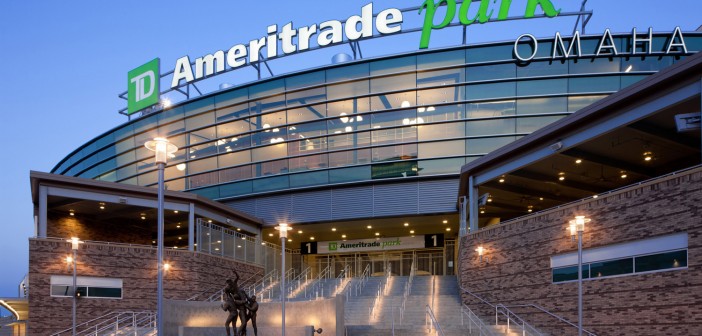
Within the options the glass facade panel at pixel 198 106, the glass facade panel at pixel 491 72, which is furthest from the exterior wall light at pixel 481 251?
the glass facade panel at pixel 198 106

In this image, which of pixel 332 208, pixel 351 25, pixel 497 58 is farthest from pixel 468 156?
pixel 351 25

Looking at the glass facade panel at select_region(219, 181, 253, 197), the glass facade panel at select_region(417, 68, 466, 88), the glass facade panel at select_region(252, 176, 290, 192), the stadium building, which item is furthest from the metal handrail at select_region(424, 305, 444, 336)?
the glass facade panel at select_region(219, 181, 253, 197)

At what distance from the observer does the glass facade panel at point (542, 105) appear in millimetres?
38188

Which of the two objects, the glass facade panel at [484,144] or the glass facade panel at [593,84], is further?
the glass facade panel at [484,144]

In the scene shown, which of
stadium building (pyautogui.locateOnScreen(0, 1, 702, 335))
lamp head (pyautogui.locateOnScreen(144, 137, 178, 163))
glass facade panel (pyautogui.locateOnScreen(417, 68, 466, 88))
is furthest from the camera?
glass facade panel (pyautogui.locateOnScreen(417, 68, 466, 88))

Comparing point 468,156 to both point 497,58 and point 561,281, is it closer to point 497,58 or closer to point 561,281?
point 497,58

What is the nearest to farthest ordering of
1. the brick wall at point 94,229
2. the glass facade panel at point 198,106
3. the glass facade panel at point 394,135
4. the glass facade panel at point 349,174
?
the brick wall at point 94,229 → the glass facade panel at point 394,135 → the glass facade panel at point 349,174 → the glass facade panel at point 198,106

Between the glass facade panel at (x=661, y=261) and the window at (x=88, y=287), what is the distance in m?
21.7

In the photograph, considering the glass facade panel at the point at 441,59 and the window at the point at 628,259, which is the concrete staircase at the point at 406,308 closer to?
the window at the point at 628,259

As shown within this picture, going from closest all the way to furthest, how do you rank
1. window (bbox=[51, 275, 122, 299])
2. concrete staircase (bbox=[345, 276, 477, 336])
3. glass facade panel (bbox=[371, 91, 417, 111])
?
concrete staircase (bbox=[345, 276, 477, 336]), window (bbox=[51, 275, 122, 299]), glass facade panel (bbox=[371, 91, 417, 111])

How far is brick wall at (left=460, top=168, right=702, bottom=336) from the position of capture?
56.5 ft

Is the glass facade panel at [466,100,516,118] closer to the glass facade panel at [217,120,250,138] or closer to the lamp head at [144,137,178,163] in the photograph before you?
the glass facade panel at [217,120,250,138]

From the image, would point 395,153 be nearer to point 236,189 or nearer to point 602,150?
point 236,189

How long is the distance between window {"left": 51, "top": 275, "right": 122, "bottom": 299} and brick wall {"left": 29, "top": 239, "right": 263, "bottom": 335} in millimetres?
186
